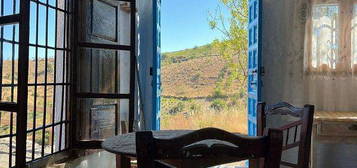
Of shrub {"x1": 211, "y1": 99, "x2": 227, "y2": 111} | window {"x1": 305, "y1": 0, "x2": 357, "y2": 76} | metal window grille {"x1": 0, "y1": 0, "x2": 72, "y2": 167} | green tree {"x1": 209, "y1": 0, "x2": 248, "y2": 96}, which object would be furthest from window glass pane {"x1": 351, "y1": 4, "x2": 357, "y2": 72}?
shrub {"x1": 211, "y1": 99, "x2": 227, "y2": 111}

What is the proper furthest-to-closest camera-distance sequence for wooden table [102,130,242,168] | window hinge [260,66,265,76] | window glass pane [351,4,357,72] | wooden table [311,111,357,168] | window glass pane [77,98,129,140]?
1. window hinge [260,66,265,76]
2. window glass pane [351,4,357,72]
3. window glass pane [77,98,129,140]
4. wooden table [311,111,357,168]
5. wooden table [102,130,242,168]

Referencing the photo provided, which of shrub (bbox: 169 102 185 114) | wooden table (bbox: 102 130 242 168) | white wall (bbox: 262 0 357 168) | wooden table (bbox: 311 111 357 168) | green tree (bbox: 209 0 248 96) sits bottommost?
shrub (bbox: 169 102 185 114)

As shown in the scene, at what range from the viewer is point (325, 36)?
3271 millimetres

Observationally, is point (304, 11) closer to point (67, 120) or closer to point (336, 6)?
point (336, 6)

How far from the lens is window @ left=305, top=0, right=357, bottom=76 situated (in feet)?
10.6

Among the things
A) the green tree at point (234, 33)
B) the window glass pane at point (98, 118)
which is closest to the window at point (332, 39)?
the window glass pane at point (98, 118)

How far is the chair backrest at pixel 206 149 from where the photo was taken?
875mm

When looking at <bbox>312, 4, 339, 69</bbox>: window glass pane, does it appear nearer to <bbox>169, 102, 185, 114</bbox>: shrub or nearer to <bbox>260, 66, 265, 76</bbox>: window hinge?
<bbox>260, 66, 265, 76</bbox>: window hinge

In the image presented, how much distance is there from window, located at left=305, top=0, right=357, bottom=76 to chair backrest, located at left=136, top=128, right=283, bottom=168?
2630mm

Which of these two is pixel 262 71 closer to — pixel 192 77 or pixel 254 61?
pixel 254 61

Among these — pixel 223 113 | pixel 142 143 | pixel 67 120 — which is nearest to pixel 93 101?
pixel 67 120

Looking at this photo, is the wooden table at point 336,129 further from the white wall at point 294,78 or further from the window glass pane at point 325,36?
the window glass pane at point 325,36

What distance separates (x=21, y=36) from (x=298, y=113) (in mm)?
1694

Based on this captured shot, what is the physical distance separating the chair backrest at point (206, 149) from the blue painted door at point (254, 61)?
2.35m
